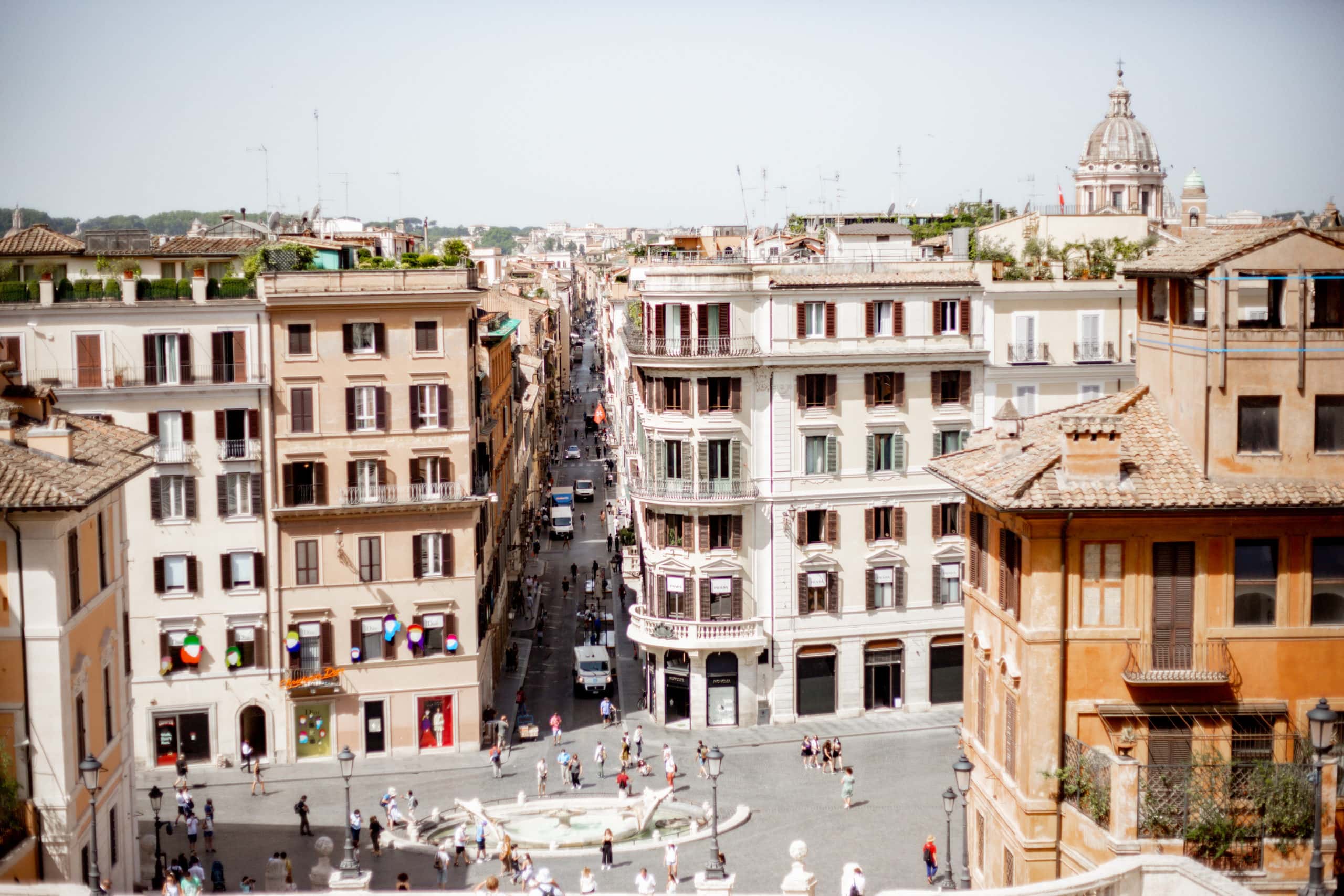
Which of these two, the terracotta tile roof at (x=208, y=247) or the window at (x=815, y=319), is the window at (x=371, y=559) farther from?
the window at (x=815, y=319)

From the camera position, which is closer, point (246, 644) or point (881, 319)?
point (246, 644)

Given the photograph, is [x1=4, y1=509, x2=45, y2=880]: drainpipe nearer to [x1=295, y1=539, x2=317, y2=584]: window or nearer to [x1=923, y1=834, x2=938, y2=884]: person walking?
[x1=295, y1=539, x2=317, y2=584]: window

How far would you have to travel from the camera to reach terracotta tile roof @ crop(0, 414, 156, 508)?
31.0 m

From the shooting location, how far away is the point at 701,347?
5525 cm

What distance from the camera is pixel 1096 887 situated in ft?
69.6

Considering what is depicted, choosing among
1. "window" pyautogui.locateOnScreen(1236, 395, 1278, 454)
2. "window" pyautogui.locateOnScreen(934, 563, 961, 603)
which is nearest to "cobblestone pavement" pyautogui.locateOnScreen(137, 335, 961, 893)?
"window" pyautogui.locateOnScreen(934, 563, 961, 603)

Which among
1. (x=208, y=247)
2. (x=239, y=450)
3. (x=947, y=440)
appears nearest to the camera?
(x=239, y=450)

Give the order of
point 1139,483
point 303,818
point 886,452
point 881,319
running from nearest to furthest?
point 1139,483
point 303,818
point 881,319
point 886,452

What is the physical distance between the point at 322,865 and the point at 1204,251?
27.3m

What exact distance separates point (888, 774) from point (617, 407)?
69294 mm

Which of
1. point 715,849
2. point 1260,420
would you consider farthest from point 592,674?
point 1260,420

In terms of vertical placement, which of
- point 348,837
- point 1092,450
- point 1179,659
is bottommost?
point 348,837

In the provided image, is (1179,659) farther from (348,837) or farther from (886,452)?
(886,452)

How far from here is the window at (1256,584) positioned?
2773cm
